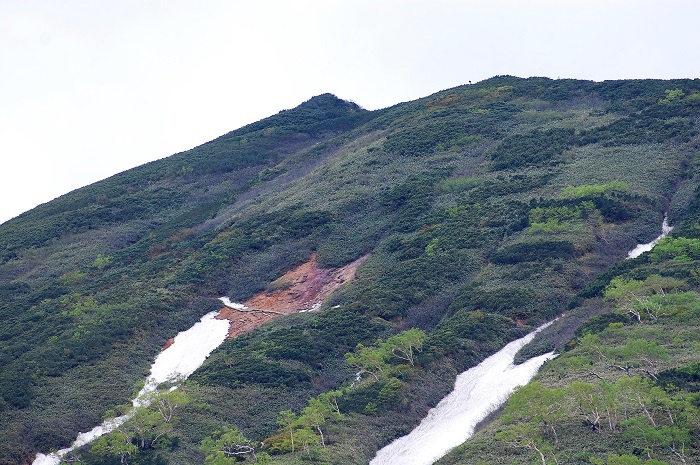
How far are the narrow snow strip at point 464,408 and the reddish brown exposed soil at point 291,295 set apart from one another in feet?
48.7

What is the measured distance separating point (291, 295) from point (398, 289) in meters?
8.85

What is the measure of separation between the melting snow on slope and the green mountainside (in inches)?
25.3

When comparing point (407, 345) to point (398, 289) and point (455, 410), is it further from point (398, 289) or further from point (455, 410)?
point (398, 289)

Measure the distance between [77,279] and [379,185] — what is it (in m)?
23.2

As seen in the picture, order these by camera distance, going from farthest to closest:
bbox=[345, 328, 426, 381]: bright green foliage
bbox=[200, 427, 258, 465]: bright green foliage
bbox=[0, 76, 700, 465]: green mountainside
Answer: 1. bbox=[345, 328, 426, 381]: bright green foliage
2. bbox=[0, 76, 700, 465]: green mountainside
3. bbox=[200, 427, 258, 465]: bright green foliage

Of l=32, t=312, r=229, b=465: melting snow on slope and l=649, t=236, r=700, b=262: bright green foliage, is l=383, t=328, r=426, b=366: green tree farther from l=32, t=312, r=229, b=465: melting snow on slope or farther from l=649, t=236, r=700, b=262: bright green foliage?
l=649, t=236, r=700, b=262: bright green foliage

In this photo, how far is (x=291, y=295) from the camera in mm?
53594

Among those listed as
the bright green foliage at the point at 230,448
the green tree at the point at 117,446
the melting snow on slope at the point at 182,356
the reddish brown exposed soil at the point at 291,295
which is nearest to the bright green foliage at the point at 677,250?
the reddish brown exposed soil at the point at 291,295

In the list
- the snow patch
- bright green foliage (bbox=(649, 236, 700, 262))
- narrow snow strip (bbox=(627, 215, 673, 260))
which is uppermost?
the snow patch

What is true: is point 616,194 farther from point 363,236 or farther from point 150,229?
point 150,229

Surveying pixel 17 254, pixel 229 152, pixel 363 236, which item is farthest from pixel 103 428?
pixel 229 152

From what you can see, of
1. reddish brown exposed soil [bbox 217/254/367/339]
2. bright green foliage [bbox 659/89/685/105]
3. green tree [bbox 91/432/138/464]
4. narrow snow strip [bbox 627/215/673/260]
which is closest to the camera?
green tree [bbox 91/432/138/464]

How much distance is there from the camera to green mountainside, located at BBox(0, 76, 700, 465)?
101ft

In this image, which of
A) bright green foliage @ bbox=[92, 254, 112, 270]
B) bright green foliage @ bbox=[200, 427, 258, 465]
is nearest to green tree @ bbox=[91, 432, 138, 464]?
bright green foliage @ bbox=[200, 427, 258, 465]
